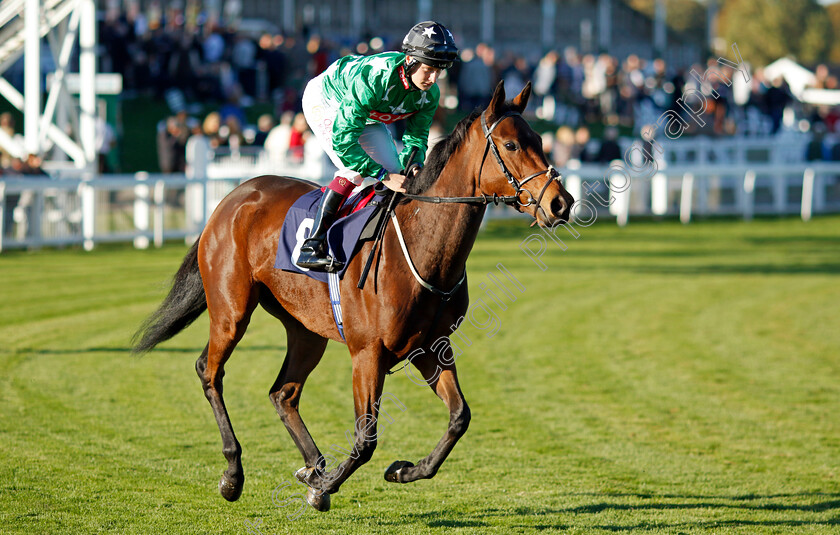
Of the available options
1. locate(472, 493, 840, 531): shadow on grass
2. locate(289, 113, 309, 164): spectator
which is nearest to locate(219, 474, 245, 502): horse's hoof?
locate(472, 493, 840, 531): shadow on grass

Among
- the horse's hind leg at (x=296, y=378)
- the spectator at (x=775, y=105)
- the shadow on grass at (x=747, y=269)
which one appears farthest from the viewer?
the spectator at (x=775, y=105)

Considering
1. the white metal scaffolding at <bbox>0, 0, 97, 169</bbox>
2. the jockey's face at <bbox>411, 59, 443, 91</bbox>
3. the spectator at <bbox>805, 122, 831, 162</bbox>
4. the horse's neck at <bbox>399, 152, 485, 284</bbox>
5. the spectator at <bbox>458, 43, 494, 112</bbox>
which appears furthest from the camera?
the spectator at <bbox>805, 122, 831, 162</bbox>

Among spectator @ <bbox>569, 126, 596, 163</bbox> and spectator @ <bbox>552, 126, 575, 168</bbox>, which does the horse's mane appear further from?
spectator @ <bbox>569, 126, 596, 163</bbox>

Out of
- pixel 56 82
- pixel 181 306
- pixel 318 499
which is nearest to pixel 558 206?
pixel 318 499

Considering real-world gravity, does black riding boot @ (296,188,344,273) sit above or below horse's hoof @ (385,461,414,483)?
above

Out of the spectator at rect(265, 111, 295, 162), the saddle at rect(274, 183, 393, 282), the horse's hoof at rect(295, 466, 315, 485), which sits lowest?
the horse's hoof at rect(295, 466, 315, 485)

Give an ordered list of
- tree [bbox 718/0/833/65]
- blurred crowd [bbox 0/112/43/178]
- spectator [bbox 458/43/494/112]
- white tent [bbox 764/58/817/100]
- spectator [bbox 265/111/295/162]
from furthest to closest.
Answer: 1. tree [bbox 718/0/833/65]
2. white tent [bbox 764/58/817/100]
3. spectator [bbox 458/43/494/112]
4. spectator [bbox 265/111/295/162]
5. blurred crowd [bbox 0/112/43/178]

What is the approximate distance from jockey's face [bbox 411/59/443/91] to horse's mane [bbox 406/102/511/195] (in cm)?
23

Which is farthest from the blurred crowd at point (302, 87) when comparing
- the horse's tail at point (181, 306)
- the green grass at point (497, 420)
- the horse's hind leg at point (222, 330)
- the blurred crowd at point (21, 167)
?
the horse's hind leg at point (222, 330)

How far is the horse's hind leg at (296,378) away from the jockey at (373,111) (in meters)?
0.70

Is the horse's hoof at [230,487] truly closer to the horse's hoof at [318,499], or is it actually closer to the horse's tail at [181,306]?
the horse's hoof at [318,499]

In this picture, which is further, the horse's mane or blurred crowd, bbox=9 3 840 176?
blurred crowd, bbox=9 3 840 176

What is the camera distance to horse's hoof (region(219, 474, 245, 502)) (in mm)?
4445

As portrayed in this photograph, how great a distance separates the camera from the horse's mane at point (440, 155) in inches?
160
